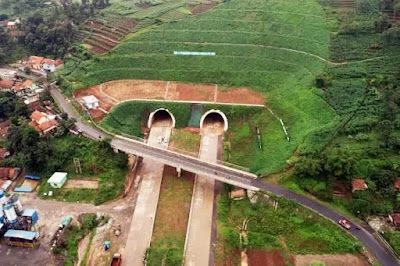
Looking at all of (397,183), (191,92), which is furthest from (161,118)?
→ (397,183)

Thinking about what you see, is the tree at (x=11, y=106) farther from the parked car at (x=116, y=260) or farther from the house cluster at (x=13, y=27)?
the parked car at (x=116, y=260)

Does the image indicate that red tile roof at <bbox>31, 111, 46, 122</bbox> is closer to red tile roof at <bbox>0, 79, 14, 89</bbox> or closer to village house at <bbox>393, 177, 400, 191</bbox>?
red tile roof at <bbox>0, 79, 14, 89</bbox>

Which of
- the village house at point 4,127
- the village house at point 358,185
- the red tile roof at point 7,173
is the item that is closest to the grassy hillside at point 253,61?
the village house at point 358,185

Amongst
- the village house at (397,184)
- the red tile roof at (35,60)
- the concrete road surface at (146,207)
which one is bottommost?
the concrete road surface at (146,207)

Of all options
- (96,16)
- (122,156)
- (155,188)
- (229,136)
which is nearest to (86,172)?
(122,156)

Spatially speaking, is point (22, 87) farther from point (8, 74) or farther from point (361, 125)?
point (361, 125)

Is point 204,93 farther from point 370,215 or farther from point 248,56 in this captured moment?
point 370,215
